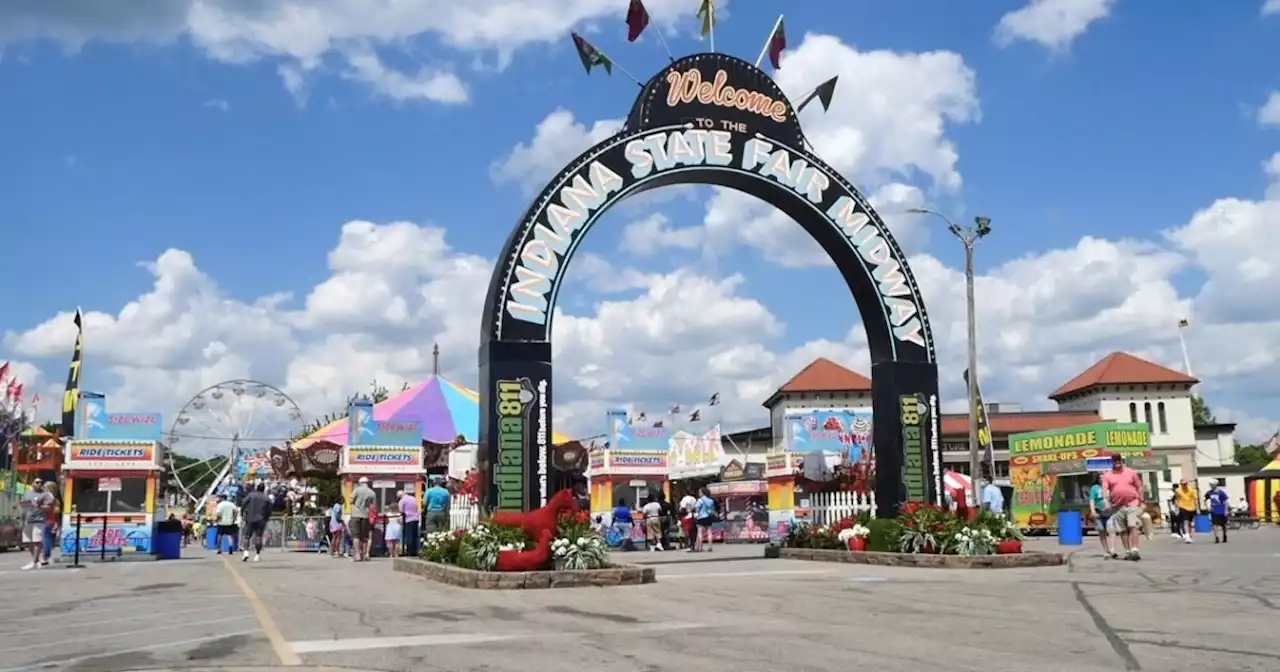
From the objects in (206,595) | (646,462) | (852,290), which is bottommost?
(206,595)

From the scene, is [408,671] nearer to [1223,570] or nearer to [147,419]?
[1223,570]

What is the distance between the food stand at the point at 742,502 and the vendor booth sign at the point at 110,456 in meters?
18.0

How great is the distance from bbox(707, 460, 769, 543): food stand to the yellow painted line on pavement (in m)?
23.9

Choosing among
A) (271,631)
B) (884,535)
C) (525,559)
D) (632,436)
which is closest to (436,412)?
(632,436)

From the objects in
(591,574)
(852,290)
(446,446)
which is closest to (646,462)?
(446,446)

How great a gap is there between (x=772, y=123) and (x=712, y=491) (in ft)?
78.0

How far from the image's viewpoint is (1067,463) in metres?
35.6

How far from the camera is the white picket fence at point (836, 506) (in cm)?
2238

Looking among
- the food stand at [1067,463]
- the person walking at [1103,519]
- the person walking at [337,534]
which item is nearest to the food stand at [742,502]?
the food stand at [1067,463]

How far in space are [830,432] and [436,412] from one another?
17.1 metres

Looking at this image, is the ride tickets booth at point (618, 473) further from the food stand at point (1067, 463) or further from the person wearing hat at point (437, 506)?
the person wearing hat at point (437, 506)

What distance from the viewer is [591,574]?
14.1m

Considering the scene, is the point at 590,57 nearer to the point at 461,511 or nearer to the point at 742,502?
the point at 461,511

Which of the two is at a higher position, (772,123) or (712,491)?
(772,123)
